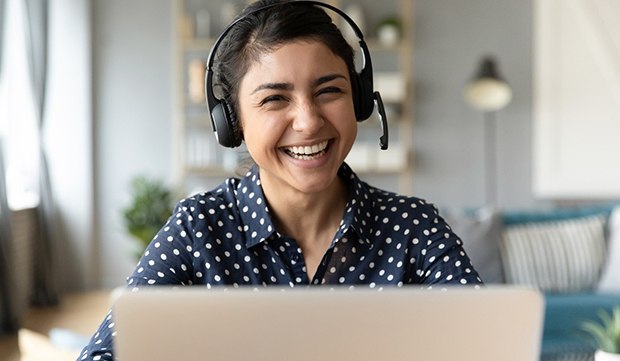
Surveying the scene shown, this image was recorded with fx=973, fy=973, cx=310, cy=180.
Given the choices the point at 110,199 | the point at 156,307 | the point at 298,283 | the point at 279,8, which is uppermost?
the point at 279,8

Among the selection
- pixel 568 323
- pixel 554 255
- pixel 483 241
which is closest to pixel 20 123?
pixel 483 241

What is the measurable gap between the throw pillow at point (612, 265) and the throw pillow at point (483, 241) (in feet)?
1.92

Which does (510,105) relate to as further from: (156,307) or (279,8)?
(156,307)

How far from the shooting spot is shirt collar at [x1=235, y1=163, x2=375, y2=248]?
160cm

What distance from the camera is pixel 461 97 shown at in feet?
24.8

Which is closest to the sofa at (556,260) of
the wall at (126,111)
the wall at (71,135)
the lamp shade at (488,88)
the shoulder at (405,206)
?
the lamp shade at (488,88)

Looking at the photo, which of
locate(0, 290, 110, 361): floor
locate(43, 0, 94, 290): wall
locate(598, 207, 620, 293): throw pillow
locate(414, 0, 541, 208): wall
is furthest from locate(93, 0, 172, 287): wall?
locate(598, 207, 620, 293): throw pillow

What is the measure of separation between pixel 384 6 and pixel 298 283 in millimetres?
6264

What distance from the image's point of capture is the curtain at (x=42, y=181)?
660 cm

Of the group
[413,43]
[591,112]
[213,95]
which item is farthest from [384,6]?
[213,95]

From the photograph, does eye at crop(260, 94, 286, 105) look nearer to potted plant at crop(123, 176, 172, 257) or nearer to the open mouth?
the open mouth

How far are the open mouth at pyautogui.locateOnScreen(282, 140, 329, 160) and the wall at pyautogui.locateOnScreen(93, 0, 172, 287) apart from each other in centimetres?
611

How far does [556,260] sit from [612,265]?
0.31m

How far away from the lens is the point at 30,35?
6578mm
